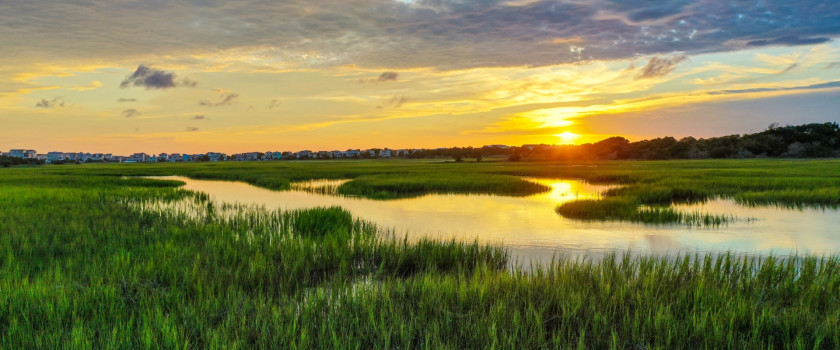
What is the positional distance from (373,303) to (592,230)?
9.31m

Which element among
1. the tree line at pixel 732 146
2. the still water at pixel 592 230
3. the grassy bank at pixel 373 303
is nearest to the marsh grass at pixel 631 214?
the still water at pixel 592 230

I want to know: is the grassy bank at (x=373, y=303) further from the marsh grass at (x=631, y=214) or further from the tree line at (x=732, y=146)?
the tree line at (x=732, y=146)

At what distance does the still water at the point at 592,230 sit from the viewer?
1019 cm

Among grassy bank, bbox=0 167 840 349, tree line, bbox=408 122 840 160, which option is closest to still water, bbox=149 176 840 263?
grassy bank, bbox=0 167 840 349

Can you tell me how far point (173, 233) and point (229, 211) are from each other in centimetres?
670

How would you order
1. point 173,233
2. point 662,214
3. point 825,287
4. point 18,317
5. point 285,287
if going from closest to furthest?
point 18,317 → point 825,287 → point 285,287 → point 173,233 → point 662,214

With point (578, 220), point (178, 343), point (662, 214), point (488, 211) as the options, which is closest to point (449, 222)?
point (488, 211)

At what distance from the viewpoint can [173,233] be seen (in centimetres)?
994

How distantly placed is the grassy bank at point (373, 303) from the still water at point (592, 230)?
10.6 ft

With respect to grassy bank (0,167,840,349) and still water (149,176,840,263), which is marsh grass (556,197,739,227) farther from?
grassy bank (0,167,840,349)

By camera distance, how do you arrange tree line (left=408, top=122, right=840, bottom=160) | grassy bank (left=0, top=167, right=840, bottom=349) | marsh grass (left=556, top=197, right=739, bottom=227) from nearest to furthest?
grassy bank (left=0, top=167, right=840, bottom=349) < marsh grass (left=556, top=197, right=739, bottom=227) < tree line (left=408, top=122, right=840, bottom=160)

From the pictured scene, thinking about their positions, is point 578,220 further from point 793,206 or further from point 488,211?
point 793,206

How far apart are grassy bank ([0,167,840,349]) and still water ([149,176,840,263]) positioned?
3245 mm

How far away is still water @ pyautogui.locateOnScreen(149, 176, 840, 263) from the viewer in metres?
10.2
